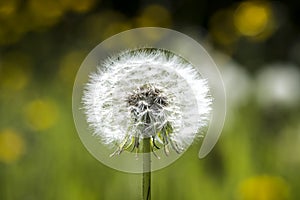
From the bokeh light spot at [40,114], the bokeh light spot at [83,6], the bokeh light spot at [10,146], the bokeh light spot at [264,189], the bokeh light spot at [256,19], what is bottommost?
the bokeh light spot at [264,189]

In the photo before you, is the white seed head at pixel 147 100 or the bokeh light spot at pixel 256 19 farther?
the bokeh light spot at pixel 256 19

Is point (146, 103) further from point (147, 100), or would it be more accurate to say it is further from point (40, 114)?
point (40, 114)

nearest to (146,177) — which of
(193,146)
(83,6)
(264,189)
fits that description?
(193,146)

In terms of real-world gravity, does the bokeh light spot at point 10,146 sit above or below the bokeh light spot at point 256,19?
below

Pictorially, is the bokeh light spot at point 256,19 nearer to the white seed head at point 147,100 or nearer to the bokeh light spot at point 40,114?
the white seed head at point 147,100

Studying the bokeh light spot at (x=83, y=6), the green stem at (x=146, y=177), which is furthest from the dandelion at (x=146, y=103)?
the bokeh light spot at (x=83, y=6)
